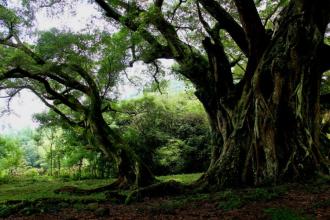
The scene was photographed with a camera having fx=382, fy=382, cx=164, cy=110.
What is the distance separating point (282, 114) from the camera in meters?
10.9

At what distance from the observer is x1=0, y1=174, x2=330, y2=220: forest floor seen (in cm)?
670

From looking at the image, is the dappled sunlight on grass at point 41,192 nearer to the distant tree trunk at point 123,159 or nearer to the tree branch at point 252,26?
the distant tree trunk at point 123,159

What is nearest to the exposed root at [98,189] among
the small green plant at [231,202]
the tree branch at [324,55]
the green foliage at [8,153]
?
the small green plant at [231,202]

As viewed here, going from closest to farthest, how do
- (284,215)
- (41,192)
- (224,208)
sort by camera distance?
(284,215) < (224,208) < (41,192)

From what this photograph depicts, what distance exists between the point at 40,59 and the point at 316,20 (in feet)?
33.1

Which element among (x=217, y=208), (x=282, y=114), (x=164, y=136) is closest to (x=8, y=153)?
(x=164, y=136)

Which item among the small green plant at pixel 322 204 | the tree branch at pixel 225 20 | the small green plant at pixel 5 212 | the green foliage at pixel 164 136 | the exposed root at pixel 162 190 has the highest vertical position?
the tree branch at pixel 225 20

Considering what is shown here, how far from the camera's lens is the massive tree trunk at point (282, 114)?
10438 mm

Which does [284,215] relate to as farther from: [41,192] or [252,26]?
[41,192]

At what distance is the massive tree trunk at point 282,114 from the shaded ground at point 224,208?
4.22 feet

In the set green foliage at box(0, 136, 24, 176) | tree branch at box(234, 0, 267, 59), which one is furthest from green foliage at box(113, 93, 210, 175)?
tree branch at box(234, 0, 267, 59)

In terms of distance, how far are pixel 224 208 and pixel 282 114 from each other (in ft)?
13.8

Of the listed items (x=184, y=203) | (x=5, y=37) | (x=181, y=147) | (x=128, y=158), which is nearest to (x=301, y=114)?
(x=184, y=203)

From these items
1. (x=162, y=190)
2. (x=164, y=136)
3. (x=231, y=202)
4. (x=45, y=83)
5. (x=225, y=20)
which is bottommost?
(x=231, y=202)
